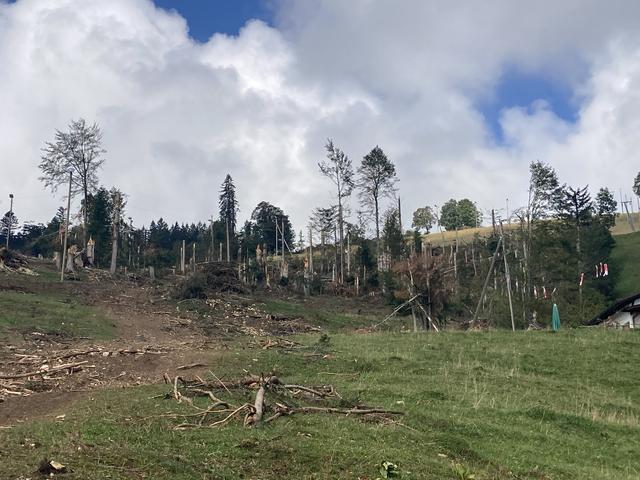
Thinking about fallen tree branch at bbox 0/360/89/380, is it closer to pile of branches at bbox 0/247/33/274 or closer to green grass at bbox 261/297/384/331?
green grass at bbox 261/297/384/331

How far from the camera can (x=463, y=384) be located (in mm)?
18891

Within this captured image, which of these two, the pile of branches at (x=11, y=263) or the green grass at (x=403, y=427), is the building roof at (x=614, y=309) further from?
the pile of branches at (x=11, y=263)

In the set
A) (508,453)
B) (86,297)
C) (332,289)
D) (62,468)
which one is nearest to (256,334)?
(86,297)

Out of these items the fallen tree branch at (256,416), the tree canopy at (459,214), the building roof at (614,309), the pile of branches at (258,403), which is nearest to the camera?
the fallen tree branch at (256,416)

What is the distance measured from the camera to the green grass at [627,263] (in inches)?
2514

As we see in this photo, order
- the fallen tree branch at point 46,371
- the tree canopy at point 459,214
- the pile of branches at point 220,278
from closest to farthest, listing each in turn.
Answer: the fallen tree branch at point 46,371 < the pile of branches at point 220,278 < the tree canopy at point 459,214

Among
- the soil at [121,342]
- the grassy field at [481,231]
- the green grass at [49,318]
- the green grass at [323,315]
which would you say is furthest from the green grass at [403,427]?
the grassy field at [481,231]

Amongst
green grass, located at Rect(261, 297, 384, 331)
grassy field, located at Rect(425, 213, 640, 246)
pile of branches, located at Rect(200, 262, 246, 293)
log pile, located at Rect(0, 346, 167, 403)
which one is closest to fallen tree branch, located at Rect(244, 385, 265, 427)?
log pile, located at Rect(0, 346, 167, 403)

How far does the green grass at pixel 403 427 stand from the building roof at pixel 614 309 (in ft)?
47.2

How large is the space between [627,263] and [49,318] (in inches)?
2626

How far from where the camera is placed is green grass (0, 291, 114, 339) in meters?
24.5

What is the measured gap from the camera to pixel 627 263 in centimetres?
7331

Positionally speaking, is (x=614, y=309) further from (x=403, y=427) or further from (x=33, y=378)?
(x=33, y=378)

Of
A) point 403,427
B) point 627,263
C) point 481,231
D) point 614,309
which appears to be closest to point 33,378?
point 403,427
